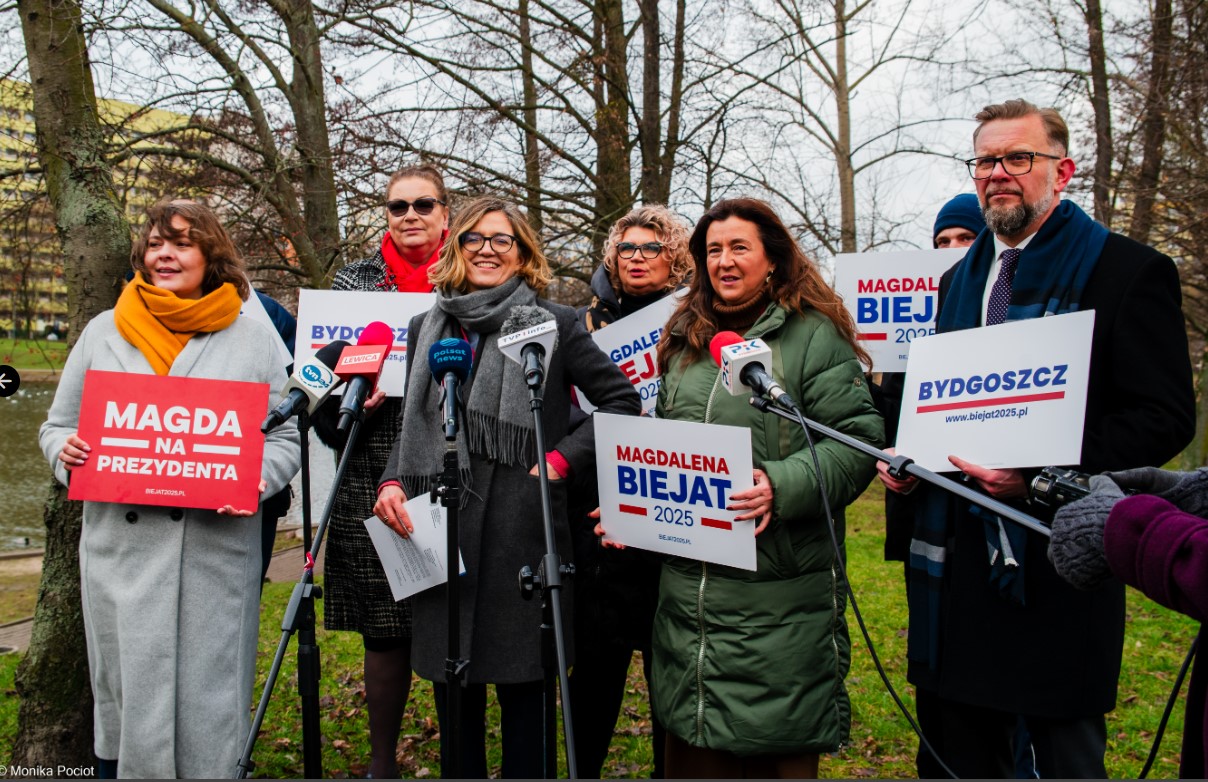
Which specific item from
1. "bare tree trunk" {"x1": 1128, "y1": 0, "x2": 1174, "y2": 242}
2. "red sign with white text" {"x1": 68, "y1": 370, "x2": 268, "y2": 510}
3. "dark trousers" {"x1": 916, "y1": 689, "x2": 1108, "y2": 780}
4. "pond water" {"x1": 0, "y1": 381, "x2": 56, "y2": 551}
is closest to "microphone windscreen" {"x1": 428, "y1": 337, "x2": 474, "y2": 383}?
"red sign with white text" {"x1": 68, "y1": 370, "x2": 268, "y2": 510}

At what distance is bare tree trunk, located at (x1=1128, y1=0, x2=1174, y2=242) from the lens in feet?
34.1

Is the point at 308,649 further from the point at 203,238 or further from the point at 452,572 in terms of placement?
the point at 203,238

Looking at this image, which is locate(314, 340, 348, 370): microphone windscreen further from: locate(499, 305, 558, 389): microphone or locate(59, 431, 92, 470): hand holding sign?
locate(499, 305, 558, 389): microphone

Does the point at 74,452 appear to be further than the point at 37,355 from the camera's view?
No

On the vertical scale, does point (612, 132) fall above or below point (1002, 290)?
above

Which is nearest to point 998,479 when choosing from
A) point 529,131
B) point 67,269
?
point 67,269

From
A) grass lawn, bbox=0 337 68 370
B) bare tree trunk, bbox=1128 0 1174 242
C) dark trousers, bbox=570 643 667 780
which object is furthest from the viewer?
bare tree trunk, bbox=1128 0 1174 242

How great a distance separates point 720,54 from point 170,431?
9.51m

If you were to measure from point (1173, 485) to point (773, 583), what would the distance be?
1.29 m

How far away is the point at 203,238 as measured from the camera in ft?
11.7

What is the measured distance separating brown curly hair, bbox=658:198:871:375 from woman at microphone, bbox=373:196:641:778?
275 mm

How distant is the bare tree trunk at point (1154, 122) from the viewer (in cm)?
1038

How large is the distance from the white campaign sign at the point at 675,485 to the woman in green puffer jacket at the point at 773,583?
0.09m

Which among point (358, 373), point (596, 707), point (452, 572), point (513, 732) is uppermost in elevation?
point (358, 373)
